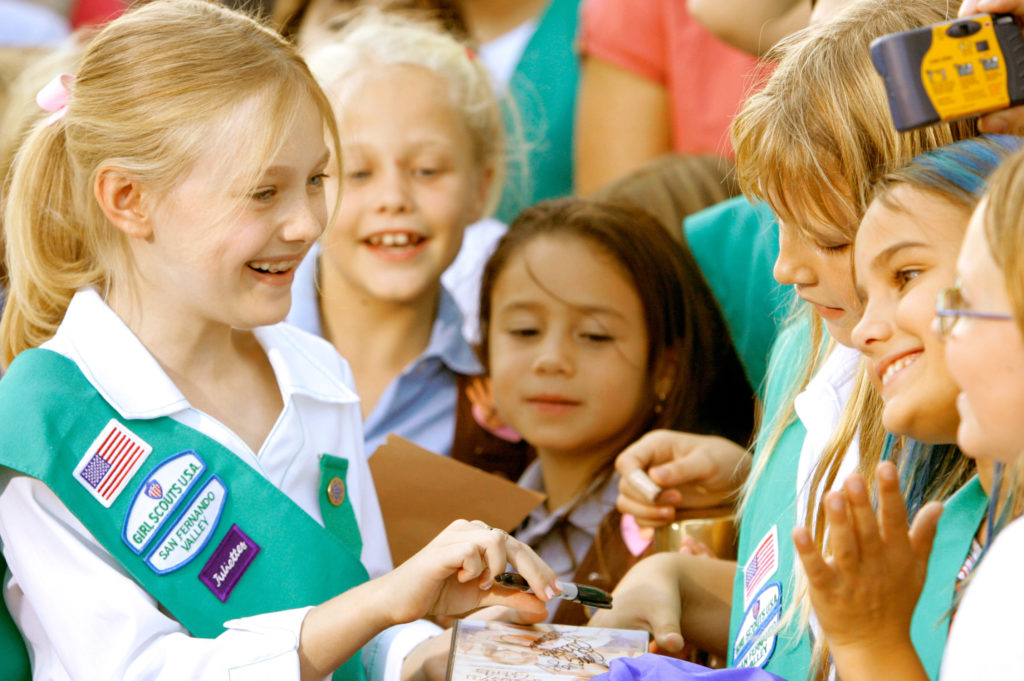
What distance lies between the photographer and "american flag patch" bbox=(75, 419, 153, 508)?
1297mm

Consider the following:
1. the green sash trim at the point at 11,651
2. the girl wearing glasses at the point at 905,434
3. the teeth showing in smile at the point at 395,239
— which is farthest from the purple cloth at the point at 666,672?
the teeth showing in smile at the point at 395,239

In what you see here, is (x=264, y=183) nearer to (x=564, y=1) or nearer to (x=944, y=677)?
(x=944, y=677)

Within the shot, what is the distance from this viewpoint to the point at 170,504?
1337 millimetres

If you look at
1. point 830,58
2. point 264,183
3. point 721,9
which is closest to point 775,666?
point 830,58

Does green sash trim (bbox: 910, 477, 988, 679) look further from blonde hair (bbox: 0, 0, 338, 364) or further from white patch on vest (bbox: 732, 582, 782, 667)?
blonde hair (bbox: 0, 0, 338, 364)

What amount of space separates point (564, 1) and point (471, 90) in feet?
2.44

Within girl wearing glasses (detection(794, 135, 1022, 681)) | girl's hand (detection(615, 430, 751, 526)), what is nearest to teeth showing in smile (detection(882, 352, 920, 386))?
girl wearing glasses (detection(794, 135, 1022, 681))

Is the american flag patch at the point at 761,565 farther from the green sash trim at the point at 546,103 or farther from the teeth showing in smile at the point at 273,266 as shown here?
the green sash trim at the point at 546,103

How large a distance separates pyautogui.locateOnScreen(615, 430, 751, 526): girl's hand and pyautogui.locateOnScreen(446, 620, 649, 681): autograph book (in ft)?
1.11

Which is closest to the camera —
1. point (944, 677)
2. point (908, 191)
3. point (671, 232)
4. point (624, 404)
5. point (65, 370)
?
point (944, 677)

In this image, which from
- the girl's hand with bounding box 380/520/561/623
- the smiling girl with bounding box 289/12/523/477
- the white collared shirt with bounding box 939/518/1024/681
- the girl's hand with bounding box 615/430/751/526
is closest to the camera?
the white collared shirt with bounding box 939/518/1024/681

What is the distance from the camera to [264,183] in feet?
4.66

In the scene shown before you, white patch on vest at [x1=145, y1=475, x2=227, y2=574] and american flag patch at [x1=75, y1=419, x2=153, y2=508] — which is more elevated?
american flag patch at [x1=75, y1=419, x2=153, y2=508]

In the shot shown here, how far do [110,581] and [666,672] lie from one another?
0.60 m
